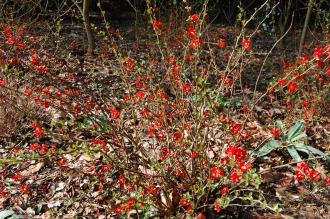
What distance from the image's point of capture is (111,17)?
9336 millimetres

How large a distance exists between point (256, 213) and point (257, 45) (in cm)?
588

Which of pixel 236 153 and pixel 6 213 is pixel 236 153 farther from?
pixel 6 213

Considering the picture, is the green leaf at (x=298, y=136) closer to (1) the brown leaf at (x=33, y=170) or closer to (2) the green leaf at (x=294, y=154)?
(2) the green leaf at (x=294, y=154)

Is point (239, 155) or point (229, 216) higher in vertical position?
point (239, 155)

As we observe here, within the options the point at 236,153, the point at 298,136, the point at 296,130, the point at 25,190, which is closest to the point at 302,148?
the point at 298,136

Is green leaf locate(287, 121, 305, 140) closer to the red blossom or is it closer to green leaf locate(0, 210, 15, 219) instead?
the red blossom

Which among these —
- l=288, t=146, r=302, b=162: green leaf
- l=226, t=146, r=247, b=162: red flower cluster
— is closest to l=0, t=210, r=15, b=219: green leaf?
l=226, t=146, r=247, b=162: red flower cluster

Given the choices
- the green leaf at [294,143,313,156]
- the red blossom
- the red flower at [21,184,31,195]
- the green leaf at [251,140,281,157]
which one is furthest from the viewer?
the green leaf at [294,143,313,156]

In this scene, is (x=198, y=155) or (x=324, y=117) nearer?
(x=198, y=155)

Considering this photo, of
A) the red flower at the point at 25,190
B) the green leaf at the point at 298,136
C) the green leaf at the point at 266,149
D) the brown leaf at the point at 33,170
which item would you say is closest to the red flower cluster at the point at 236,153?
the green leaf at the point at 266,149

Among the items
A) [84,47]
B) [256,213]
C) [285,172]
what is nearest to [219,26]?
[84,47]

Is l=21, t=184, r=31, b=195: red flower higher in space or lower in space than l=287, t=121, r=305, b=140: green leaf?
lower

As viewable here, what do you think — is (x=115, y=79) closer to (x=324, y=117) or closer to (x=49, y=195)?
(x=49, y=195)

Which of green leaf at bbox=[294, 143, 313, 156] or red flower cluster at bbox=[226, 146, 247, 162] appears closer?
red flower cluster at bbox=[226, 146, 247, 162]
